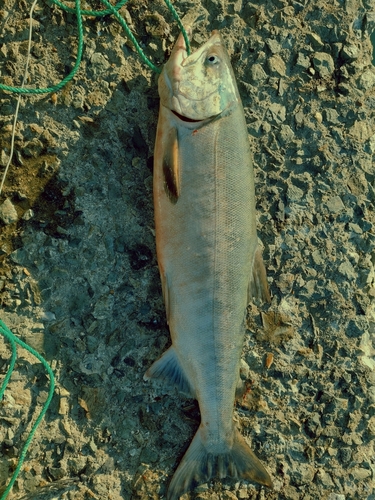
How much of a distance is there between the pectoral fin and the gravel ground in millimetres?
251

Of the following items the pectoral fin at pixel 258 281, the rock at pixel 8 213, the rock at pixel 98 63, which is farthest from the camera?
the rock at pixel 98 63

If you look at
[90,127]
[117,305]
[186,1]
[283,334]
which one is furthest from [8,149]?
[283,334]

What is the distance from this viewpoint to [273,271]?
3.17 meters

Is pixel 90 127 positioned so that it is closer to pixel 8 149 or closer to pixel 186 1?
pixel 8 149

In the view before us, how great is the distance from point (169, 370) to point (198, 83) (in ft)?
5.11

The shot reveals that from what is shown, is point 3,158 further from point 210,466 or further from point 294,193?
point 210,466

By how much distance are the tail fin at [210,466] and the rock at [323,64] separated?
2.27 m

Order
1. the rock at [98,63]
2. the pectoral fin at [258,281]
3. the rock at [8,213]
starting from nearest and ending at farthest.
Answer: the rock at [8,213], the pectoral fin at [258,281], the rock at [98,63]

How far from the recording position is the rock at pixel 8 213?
2775 millimetres

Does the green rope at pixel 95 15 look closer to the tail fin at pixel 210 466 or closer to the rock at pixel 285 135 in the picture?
the rock at pixel 285 135

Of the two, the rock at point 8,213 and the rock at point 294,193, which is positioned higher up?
the rock at point 8,213

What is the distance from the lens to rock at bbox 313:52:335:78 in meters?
3.35

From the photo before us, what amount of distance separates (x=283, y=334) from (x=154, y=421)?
91 centimetres

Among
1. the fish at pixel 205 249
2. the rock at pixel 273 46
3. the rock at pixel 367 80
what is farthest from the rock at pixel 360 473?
the rock at pixel 273 46
